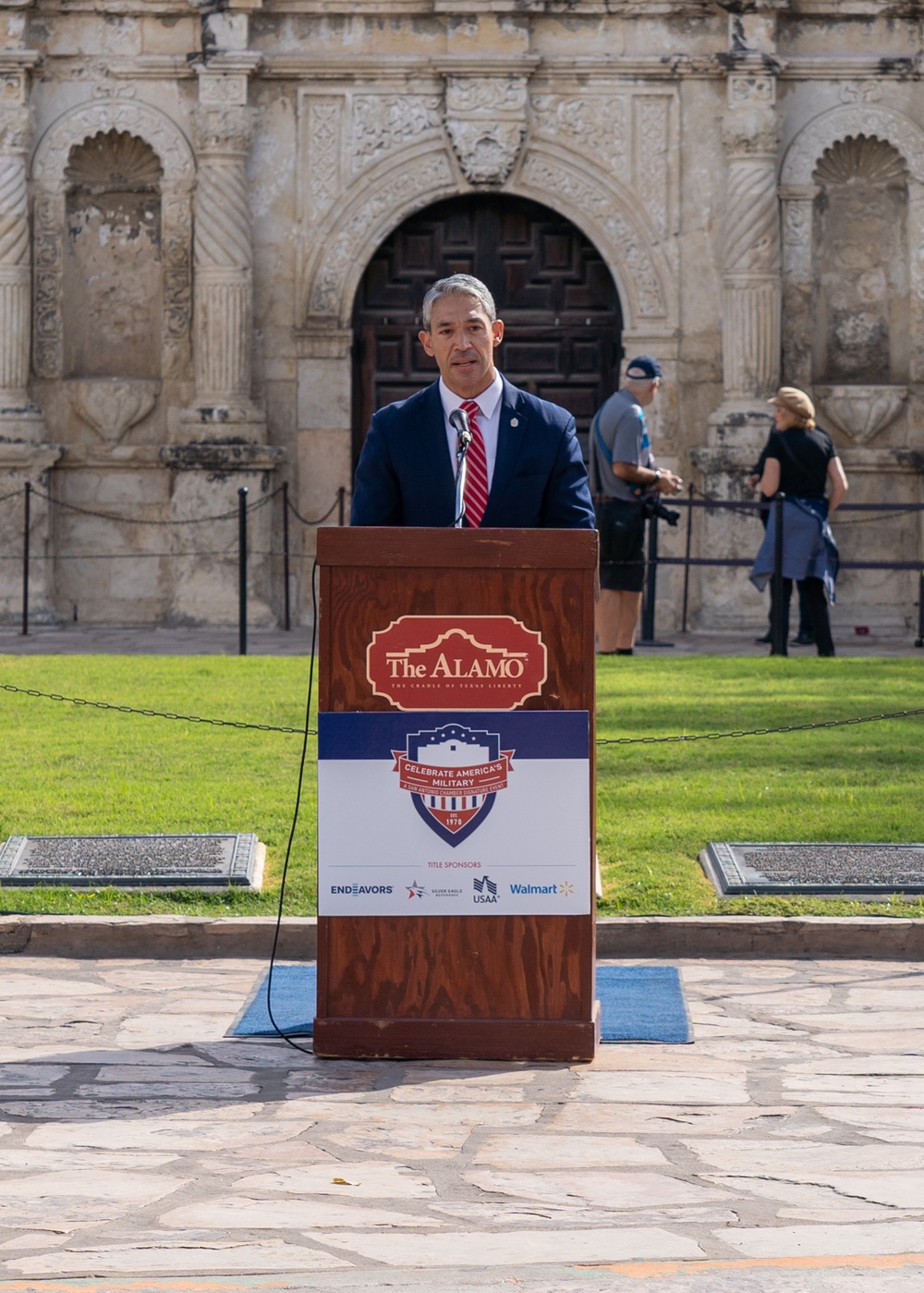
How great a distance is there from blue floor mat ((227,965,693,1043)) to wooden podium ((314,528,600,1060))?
12.4 inches

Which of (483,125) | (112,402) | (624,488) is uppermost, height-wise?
(483,125)

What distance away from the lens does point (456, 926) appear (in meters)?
5.51

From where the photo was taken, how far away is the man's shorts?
524 inches

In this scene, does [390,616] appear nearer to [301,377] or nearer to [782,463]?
[782,463]

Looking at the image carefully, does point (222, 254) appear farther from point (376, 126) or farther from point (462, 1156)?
point (462, 1156)

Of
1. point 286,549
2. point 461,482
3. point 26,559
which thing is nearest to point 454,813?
point 461,482

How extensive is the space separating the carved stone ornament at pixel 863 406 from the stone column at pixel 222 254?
5.04 meters

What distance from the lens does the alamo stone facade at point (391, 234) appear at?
61.1ft

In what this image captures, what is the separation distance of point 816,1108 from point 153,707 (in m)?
6.61

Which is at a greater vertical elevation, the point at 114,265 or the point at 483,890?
the point at 114,265

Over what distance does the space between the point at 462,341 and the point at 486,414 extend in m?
0.25

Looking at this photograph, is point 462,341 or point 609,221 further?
point 609,221

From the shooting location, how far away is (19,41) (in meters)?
18.7

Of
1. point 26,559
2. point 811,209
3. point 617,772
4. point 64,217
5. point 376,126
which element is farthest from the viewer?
point 64,217
